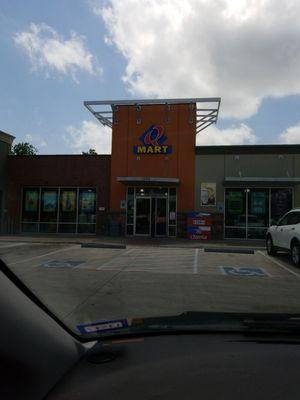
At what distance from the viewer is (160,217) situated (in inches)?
987

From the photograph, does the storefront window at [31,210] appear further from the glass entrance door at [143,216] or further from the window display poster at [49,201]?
the glass entrance door at [143,216]

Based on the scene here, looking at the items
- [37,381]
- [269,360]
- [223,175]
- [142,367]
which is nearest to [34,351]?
[37,381]

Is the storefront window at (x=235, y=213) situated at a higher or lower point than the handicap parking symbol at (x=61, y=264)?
higher

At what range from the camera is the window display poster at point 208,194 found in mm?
24797

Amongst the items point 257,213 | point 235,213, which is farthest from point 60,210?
point 257,213

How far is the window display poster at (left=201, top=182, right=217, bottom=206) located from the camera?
81.4 feet

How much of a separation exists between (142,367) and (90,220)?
24.2m

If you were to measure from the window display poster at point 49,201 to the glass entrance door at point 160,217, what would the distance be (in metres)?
6.27

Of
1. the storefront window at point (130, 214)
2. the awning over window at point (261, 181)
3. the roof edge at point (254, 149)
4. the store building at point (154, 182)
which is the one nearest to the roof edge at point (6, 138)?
the store building at point (154, 182)

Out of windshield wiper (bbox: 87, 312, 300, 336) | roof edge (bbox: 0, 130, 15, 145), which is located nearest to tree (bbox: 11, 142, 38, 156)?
roof edge (bbox: 0, 130, 15, 145)

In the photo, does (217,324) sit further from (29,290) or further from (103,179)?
(103,179)

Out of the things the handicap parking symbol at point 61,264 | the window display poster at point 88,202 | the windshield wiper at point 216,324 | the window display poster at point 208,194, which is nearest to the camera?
the windshield wiper at point 216,324

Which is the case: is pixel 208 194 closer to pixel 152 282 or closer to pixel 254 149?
pixel 254 149

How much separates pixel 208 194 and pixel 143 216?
155 inches
